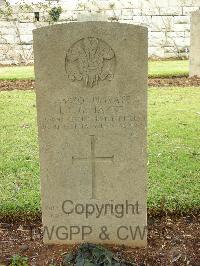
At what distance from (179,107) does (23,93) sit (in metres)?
3.51

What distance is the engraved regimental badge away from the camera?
352 centimetres

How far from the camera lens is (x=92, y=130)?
12.1 feet

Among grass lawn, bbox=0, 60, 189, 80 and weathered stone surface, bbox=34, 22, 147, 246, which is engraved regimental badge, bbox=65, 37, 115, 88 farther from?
grass lawn, bbox=0, 60, 189, 80

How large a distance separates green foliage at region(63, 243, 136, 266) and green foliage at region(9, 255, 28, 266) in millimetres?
293

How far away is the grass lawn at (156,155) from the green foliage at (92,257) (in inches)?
36.3

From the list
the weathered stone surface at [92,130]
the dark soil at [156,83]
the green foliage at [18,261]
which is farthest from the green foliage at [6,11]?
the green foliage at [18,261]

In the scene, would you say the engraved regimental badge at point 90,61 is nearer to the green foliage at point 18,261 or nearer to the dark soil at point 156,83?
the green foliage at point 18,261

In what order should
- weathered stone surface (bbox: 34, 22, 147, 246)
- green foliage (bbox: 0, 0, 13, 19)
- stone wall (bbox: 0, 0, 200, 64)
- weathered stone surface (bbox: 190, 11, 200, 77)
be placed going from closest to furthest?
weathered stone surface (bbox: 34, 22, 147, 246) < weathered stone surface (bbox: 190, 11, 200, 77) < green foliage (bbox: 0, 0, 13, 19) < stone wall (bbox: 0, 0, 200, 64)

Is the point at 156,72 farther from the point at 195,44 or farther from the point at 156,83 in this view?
the point at 195,44

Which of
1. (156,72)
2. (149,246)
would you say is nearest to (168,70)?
(156,72)

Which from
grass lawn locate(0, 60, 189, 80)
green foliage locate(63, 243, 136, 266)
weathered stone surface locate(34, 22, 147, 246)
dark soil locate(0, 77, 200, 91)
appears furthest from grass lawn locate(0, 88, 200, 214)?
grass lawn locate(0, 60, 189, 80)

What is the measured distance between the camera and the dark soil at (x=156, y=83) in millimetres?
11531

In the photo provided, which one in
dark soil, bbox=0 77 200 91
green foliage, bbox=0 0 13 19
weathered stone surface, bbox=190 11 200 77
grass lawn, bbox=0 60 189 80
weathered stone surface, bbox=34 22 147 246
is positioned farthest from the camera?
green foliage, bbox=0 0 13 19

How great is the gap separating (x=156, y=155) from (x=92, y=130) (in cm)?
242
